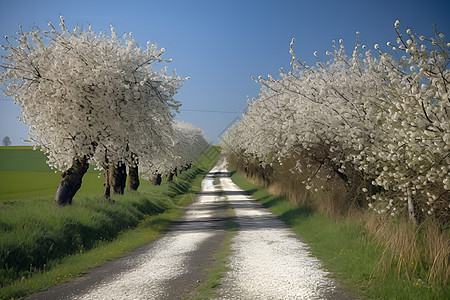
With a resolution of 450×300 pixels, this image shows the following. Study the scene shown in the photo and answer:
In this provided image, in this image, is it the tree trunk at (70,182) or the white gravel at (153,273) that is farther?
the tree trunk at (70,182)

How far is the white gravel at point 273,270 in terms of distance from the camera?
8.48m

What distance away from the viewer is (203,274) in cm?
1026

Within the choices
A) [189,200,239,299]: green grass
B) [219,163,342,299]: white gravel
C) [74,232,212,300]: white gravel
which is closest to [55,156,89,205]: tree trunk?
[74,232,212,300]: white gravel

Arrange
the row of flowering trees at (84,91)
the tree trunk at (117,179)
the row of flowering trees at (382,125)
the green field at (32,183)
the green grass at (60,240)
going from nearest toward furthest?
the row of flowering trees at (382,125) < the green grass at (60,240) < the row of flowering trees at (84,91) < the tree trunk at (117,179) < the green field at (32,183)

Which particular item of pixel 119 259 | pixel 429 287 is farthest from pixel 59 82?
pixel 429 287

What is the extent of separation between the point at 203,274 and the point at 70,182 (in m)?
→ 11.6

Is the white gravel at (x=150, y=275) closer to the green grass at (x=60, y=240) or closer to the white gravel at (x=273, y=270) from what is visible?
the green grass at (x=60, y=240)

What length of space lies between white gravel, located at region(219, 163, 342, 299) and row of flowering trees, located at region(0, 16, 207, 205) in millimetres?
7003

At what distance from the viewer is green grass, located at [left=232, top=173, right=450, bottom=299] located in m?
8.00

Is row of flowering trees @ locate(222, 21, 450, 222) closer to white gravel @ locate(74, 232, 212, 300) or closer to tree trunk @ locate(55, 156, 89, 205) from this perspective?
white gravel @ locate(74, 232, 212, 300)

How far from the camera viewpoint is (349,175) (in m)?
18.4

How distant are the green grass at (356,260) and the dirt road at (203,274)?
512mm

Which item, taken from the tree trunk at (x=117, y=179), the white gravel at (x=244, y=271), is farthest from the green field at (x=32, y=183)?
the white gravel at (x=244, y=271)

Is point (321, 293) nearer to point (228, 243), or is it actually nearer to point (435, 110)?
point (435, 110)
